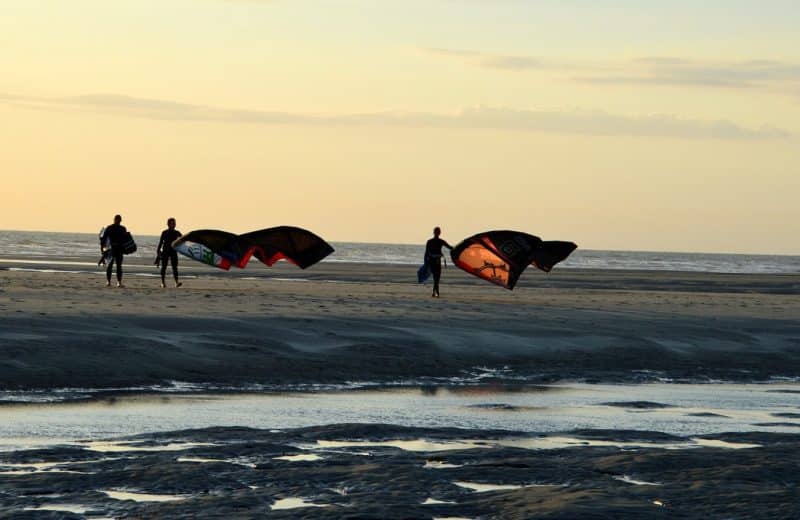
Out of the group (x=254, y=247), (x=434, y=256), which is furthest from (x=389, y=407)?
(x=254, y=247)

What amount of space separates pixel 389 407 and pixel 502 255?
68.2 ft

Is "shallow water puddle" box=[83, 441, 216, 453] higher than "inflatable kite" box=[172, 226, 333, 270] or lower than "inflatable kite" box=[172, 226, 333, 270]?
lower

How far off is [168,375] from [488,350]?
6464 millimetres

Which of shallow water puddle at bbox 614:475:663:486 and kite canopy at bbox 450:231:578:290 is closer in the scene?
shallow water puddle at bbox 614:475:663:486

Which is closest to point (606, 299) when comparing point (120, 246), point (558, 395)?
point (120, 246)

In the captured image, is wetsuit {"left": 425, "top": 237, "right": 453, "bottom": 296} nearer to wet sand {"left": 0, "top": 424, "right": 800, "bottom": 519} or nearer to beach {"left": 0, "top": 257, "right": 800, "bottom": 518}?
beach {"left": 0, "top": 257, "right": 800, "bottom": 518}

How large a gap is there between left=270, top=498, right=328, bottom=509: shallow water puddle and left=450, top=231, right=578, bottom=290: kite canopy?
85.7ft

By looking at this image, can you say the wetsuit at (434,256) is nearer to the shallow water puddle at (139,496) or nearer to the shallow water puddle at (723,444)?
the shallow water puddle at (723,444)

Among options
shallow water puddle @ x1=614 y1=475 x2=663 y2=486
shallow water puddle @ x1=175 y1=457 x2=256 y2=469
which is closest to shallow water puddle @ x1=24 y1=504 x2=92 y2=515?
shallow water puddle @ x1=175 y1=457 x2=256 y2=469

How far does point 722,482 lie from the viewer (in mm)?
10961

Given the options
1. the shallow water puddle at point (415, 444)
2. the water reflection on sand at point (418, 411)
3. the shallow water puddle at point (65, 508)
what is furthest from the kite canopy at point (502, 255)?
the shallow water puddle at point (65, 508)

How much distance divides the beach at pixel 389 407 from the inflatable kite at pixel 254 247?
4.96 metres

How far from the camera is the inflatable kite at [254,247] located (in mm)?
37125

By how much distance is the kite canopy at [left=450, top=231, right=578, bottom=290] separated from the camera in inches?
1427
